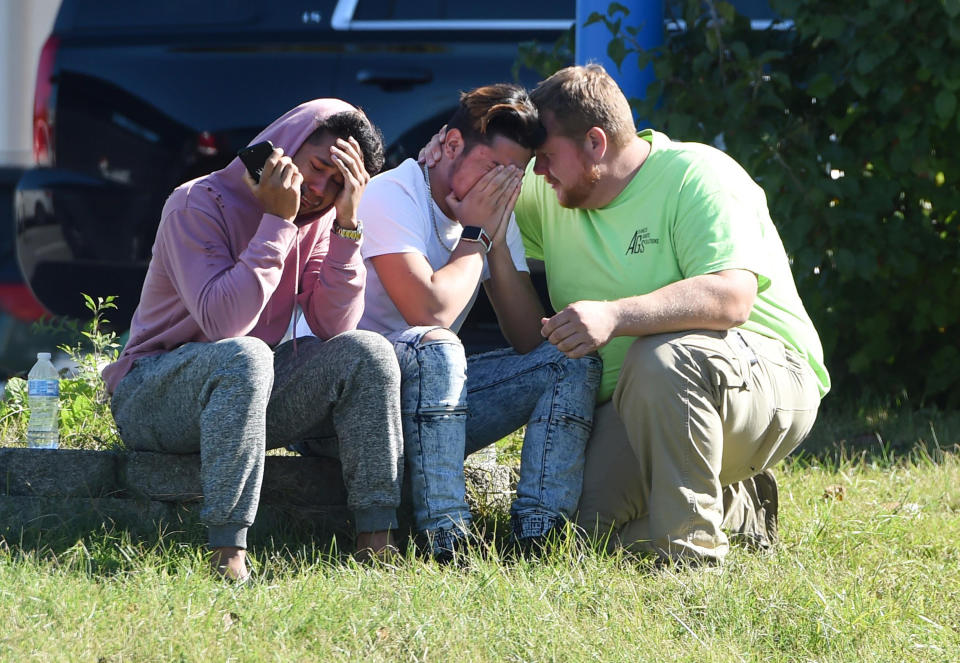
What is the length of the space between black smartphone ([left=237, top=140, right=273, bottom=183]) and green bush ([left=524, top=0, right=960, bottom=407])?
157 centimetres

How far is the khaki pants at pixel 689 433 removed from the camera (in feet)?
9.86

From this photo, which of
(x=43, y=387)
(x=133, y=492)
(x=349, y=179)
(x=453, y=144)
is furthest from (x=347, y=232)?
(x=43, y=387)

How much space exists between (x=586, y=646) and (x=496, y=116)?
1366mm

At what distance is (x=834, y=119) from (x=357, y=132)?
82.1 inches

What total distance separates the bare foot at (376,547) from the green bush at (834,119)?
1858 millimetres

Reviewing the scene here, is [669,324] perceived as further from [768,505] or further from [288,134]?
[288,134]

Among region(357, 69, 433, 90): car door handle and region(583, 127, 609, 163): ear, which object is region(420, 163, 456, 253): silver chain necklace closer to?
region(583, 127, 609, 163): ear

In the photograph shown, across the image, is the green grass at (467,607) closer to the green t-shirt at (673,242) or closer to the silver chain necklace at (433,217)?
the green t-shirt at (673,242)

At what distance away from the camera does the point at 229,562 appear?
113 inches

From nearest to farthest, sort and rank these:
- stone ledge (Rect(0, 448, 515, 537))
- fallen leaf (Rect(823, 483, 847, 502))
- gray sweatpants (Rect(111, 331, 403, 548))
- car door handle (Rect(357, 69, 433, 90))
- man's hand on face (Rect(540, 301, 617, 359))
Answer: gray sweatpants (Rect(111, 331, 403, 548)) < man's hand on face (Rect(540, 301, 617, 359)) < stone ledge (Rect(0, 448, 515, 537)) < fallen leaf (Rect(823, 483, 847, 502)) < car door handle (Rect(357, 69, 433, 90))

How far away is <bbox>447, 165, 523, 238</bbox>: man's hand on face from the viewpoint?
3.33 m

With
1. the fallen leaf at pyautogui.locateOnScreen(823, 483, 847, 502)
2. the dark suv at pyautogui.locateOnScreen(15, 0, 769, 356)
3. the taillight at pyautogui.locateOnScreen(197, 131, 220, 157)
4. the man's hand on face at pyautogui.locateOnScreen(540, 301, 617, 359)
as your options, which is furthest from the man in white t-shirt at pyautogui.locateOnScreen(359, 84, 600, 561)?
the taillight at pyautogui.locateOnScreen(197, 131, 220, 157)

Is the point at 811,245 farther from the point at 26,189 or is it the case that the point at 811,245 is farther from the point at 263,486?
the point at 26,189

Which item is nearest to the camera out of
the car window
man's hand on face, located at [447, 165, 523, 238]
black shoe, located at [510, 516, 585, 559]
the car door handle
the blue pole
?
black shoe, located at [510, 516, 585, 559]
